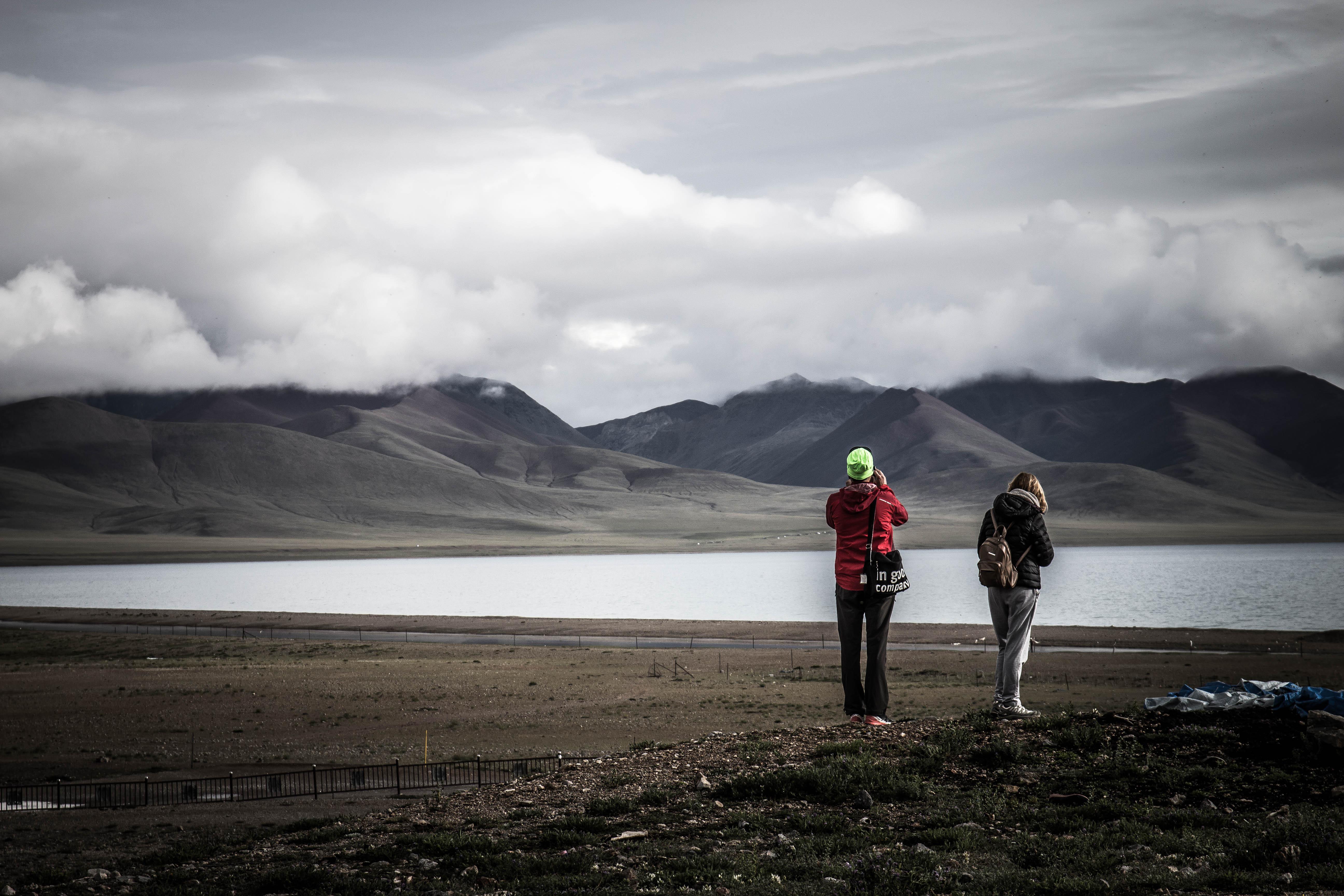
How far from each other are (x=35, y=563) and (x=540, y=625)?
13384cm

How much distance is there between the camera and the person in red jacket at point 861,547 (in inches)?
429

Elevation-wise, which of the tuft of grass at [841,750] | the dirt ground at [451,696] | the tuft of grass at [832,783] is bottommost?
the dirt ground at [451,696]

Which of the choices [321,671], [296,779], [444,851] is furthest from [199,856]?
[321,671]

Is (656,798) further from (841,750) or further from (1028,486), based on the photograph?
(1028,486)

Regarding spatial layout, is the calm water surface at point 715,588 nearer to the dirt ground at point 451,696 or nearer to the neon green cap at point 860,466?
the dirt ground at point 451,696

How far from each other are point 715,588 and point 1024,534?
315 feet

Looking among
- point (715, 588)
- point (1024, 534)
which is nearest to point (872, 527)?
point (1024, 534)

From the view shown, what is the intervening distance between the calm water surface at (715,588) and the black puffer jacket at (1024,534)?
116 feet

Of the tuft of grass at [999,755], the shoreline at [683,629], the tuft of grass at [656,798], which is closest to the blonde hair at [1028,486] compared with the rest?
the tuft of grass at [999,755]

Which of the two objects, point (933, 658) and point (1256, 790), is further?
point (933, 658)

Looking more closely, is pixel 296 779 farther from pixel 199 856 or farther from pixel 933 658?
pixel 933 658

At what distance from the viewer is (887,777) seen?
9.33 meters

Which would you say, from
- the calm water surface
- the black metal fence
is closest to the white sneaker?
the black metal fence

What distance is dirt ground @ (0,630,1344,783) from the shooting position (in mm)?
21250
